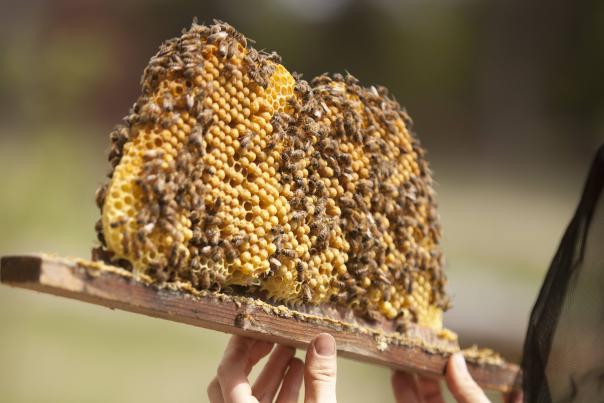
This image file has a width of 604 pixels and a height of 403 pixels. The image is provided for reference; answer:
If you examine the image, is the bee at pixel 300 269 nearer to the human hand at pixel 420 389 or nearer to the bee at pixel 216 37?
the bee at pixel 216 37

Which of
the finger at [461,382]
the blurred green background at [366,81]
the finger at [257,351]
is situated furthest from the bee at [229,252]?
the blurred green background at [366,81]

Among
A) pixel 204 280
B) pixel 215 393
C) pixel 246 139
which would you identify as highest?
pixel 246 139

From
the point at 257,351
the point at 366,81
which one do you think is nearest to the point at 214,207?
the point at 257,351

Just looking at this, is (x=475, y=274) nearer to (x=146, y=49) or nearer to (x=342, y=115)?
(x=342, y=115)

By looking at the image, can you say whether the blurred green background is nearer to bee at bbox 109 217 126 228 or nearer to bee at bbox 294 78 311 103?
bee at bbox 294 78 311 103


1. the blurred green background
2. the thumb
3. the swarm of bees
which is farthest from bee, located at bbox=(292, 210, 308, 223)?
the blurred green background

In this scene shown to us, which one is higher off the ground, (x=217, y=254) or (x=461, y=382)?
(x=217, y=254)

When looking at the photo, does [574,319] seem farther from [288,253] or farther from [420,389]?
[288,253]
